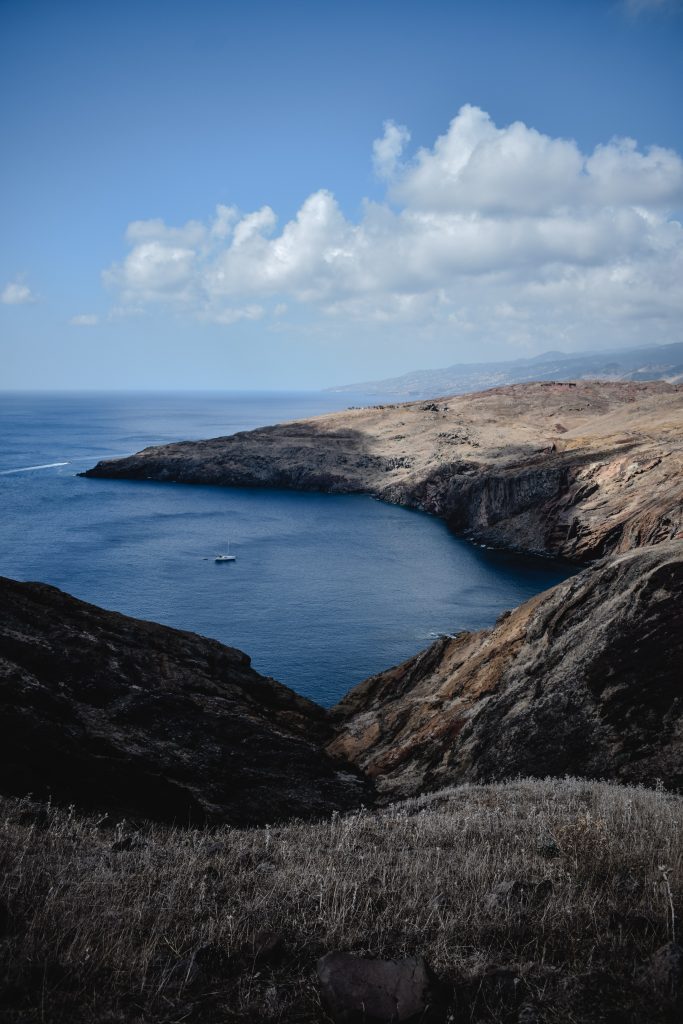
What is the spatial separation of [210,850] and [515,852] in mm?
3681

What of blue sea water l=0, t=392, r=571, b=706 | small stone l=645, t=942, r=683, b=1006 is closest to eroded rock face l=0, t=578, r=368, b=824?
small stone l=645, t=942, r=683, b=1006

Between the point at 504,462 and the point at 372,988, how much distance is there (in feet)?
308

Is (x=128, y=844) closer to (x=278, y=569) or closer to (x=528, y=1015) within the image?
(x=528, y=1015)

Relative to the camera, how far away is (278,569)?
225 ft

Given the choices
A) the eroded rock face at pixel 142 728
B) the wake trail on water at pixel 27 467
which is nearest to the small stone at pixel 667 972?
the eroded rock face at pixel 142 728

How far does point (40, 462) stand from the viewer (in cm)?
13662

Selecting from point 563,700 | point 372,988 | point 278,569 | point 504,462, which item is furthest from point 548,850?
point 504,462

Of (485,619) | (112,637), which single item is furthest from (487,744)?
(485,619)

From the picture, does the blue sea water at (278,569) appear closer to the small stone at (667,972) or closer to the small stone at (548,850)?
the small stone at (548,850)

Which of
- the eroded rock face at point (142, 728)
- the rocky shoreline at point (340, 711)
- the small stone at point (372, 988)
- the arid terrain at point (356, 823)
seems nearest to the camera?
the small stone at point (372, 988)

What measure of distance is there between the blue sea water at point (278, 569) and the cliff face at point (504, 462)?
5.83 metres

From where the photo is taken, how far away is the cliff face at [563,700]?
605 inches

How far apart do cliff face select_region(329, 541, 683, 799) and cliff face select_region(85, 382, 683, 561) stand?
40757 millimetres

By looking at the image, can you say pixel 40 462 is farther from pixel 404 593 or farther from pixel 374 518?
pixel 404 593
